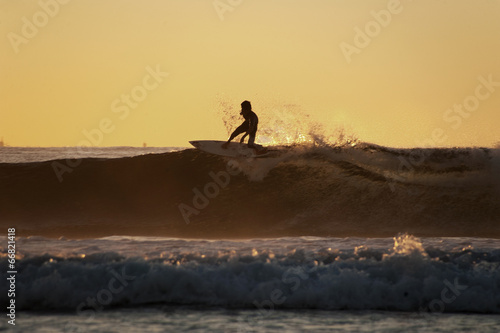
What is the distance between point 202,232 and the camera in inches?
510

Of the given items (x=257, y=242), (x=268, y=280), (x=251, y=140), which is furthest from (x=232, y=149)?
(x=268, y=280)

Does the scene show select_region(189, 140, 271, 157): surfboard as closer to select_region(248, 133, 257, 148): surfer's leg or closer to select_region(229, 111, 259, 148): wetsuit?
select_region(248, 133, 257, 148): surfer's leg

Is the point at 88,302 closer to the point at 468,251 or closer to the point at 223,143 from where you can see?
the point at 468,251

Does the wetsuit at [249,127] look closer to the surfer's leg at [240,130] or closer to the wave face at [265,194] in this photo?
the surfer's leg at [240,130]

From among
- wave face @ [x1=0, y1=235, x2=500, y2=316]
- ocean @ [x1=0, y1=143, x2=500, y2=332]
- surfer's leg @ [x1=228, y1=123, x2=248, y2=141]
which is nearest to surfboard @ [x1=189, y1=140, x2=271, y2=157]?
ocean @ [x1=0, y1=143, x2=500, y2=332]

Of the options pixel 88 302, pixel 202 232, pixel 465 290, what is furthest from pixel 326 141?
pixel 88 302

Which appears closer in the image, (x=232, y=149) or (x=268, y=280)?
(x=268, y=280)

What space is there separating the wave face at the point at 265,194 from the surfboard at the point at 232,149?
208 mm

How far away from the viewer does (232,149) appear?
16.1m

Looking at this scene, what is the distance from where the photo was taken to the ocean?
6.65 metres

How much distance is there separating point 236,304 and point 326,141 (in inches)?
406

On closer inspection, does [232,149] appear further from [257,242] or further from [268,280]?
[268,280]

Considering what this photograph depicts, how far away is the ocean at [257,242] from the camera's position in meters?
6.65

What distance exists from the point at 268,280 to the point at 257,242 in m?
2.81
